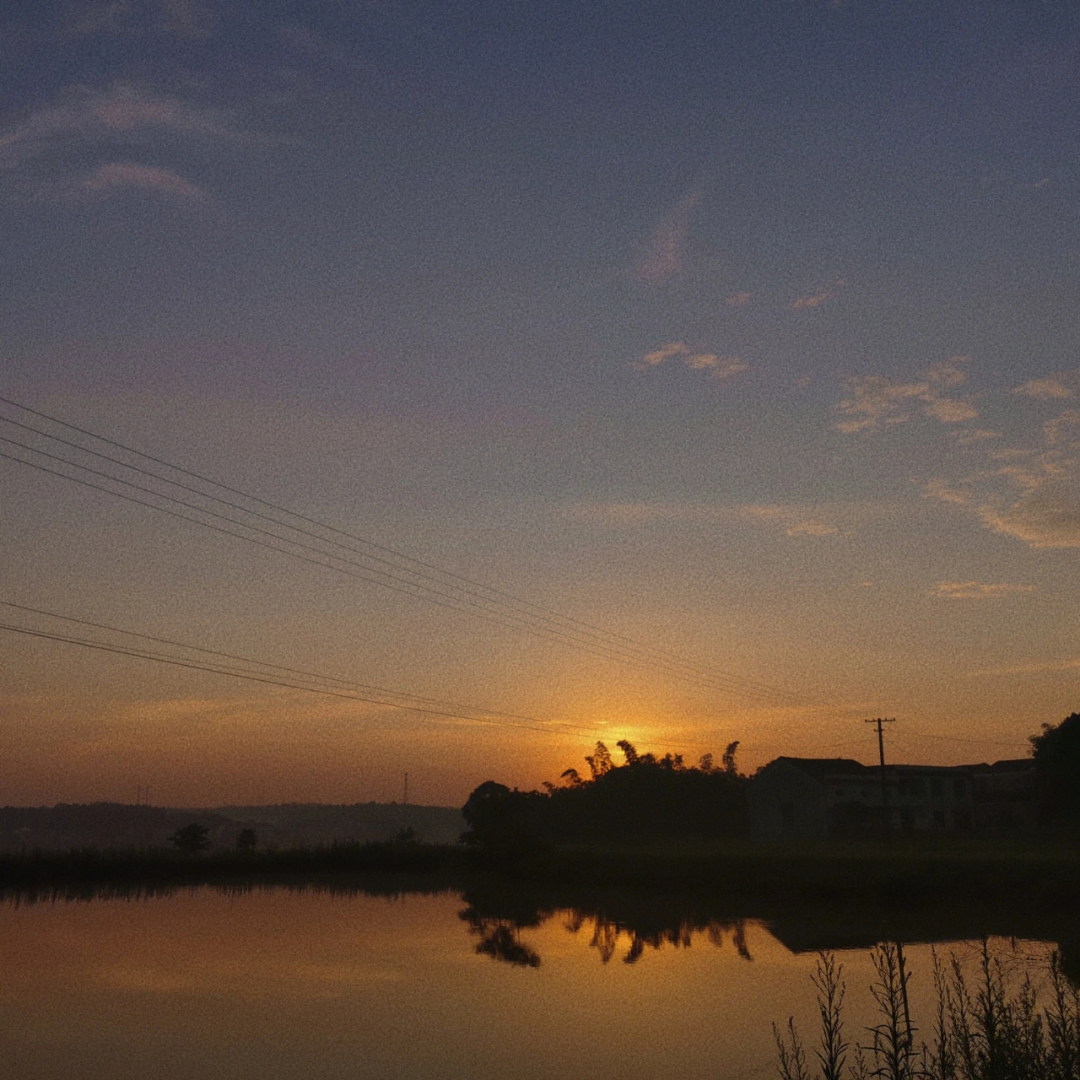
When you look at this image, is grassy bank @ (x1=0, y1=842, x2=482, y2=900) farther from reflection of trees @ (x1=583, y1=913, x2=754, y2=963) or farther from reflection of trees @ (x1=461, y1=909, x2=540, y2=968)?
reflection of trees @ (x1=583, y1=913, x2=754, y2=963)

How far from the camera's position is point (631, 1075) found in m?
19.5

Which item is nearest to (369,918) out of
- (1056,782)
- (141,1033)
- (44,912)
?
(44,912)

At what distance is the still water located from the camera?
67.9ft

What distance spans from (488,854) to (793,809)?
97.0ft

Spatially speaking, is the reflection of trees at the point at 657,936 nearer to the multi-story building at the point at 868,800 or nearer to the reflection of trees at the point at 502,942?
the reflection of trees at the point at 502,942

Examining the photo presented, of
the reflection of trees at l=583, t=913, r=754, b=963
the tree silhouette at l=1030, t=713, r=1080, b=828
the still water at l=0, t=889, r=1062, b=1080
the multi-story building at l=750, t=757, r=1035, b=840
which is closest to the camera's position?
the still water at l=0, t=889, r=1062, b=1080

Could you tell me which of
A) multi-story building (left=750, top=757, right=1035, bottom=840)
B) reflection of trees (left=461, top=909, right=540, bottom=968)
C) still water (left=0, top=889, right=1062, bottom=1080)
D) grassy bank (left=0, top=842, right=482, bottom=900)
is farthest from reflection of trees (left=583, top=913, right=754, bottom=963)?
multi-story building (left=750, top=757, right=1035, bottom=840)

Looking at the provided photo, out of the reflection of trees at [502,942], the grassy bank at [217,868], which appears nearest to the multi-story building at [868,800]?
the grassy bank at [217,868]

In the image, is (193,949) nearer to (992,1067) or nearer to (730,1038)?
(730,1038)

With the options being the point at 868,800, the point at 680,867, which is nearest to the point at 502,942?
the point at 680,867

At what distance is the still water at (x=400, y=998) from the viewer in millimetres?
20688

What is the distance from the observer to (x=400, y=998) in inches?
1087

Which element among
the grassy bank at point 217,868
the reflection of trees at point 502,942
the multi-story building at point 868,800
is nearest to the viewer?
the reflection of trees at point 502,942

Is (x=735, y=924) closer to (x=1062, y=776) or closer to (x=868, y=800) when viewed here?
(x=1062, y=776)
